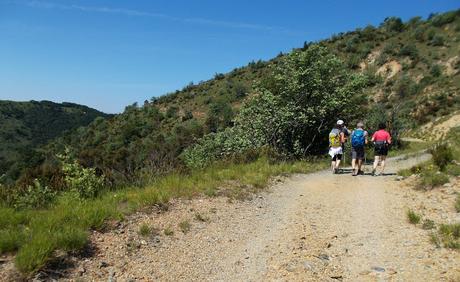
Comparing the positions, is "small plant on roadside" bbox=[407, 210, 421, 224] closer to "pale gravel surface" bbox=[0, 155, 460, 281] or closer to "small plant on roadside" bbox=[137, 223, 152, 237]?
"pale gravel surface" bbox=[0, 155, 460, 281]

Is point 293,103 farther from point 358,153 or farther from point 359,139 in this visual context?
point 358,153

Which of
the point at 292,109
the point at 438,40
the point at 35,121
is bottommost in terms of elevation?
the point at 292,109

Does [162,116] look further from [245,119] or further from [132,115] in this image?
[245,119]

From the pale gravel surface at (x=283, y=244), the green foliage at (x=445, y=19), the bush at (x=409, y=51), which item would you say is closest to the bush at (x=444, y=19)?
the green foliage at (x=445, y=19)

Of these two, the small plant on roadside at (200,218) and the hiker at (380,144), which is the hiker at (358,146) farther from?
the small plant on roadside at (200,218)

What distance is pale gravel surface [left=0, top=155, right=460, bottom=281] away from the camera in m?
5.66

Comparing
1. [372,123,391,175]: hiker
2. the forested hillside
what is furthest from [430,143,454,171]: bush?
the forested hillside

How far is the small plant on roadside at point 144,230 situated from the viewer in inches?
263

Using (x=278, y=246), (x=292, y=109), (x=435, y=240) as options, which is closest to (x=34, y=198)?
(x=278, y=246)

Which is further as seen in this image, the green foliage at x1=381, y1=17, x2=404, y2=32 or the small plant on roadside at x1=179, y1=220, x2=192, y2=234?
the green foliage at x1=381, y1=17, x2=404, y2=32

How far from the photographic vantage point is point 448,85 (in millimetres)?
39438

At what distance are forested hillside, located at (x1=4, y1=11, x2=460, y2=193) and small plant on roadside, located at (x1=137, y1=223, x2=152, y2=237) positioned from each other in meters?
3.19

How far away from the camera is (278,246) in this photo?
22.3ft

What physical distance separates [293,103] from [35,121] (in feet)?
453
